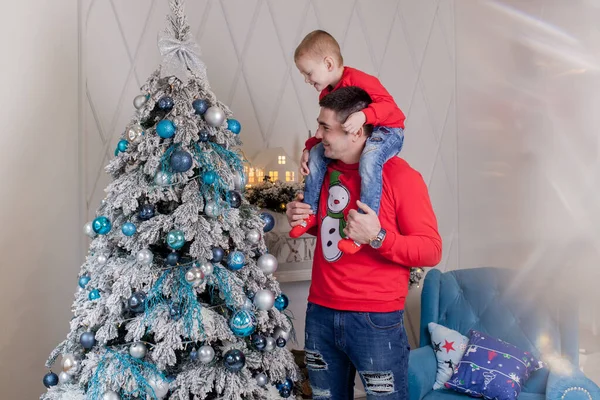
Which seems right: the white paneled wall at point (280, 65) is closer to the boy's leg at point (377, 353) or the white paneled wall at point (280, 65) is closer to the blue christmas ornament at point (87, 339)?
the blue christmas ornament at point (87, 339)

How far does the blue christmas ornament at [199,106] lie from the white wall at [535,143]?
5.64 feet

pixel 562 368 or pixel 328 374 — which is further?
pixel 562 368

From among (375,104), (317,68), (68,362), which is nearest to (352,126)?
(375,104)

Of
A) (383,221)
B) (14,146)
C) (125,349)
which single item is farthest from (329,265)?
(14,146)

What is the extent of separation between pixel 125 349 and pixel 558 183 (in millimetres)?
2024

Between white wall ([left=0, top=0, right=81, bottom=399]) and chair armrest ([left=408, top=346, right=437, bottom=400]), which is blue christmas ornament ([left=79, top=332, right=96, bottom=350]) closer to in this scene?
white wall ([left=0, top=0, right=81, bottom=399])

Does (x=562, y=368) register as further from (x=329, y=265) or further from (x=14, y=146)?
(x=14, y=146)

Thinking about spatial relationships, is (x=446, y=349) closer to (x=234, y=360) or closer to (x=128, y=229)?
(x=234, y=360)

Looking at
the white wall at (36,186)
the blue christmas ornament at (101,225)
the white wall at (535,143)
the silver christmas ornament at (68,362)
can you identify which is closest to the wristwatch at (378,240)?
the blue christmas ornament at (101,225)

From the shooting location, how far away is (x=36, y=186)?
2.60 m

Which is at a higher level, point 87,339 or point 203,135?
point 203,135

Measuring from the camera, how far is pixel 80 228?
2.72 metres

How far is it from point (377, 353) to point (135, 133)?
966 millimetres

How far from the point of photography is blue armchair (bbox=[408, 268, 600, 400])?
244 cm
